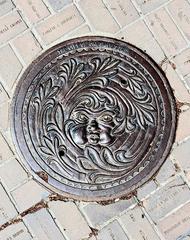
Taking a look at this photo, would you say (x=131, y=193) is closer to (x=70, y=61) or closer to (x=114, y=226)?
(x=114, y=226)

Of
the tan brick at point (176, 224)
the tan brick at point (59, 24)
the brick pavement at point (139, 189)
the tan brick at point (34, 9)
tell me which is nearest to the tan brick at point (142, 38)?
the brick pavement at point (139, 189)

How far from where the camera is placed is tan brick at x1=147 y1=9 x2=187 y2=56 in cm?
300

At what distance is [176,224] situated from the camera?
2902 mm

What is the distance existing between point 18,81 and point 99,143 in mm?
535

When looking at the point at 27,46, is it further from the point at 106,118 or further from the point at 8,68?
the point at 106,118

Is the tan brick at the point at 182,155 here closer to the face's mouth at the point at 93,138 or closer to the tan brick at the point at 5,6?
the face's mouth at the point at 93,138

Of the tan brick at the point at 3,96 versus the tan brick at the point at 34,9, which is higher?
the tan brick at the point at 34,9

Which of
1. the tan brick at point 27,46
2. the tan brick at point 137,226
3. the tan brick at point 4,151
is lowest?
the tan brick at point 137,226

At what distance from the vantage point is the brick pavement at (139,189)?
2.85 m

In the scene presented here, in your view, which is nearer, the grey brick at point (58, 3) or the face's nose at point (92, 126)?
the face's nose at point (92, 126)

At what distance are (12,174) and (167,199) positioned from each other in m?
0.82

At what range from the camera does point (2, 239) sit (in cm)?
283

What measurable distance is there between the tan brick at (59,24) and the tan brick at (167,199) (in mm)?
977

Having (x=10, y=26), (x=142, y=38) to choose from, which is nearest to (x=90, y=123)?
(x=142, y=38)
